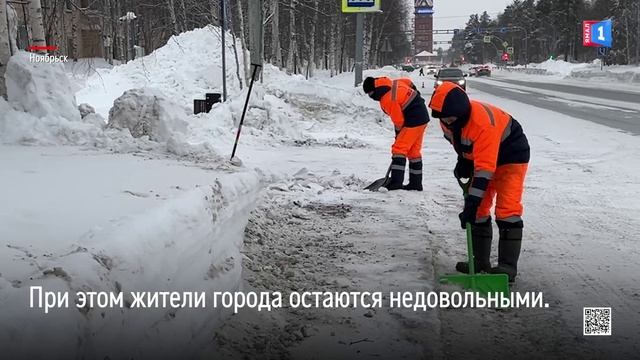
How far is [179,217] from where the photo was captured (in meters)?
3.93

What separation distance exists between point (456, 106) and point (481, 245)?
44.8 inches

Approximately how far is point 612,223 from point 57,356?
18.1 feet

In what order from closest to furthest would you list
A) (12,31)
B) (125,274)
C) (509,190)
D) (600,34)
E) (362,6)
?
(125,274), (509,190), (12,31), (362,6), (600,34)

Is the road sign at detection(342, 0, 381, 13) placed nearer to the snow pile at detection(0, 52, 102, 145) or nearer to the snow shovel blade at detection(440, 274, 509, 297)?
the snow pile at detection(0, 52, 102, 145)

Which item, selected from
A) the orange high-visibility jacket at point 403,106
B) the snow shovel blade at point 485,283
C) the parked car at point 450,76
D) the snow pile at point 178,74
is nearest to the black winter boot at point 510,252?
the snow shovel blade at point 485,283

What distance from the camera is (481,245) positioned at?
15.3 ft

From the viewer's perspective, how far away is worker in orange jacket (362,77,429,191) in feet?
25.7

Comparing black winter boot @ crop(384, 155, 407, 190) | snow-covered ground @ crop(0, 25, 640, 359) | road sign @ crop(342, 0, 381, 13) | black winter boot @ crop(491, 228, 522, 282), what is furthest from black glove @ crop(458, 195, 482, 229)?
road sign @ crop(342, 0, 381, 13)

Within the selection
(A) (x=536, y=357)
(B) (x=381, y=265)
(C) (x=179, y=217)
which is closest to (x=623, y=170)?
(B) (x=381, y=265)

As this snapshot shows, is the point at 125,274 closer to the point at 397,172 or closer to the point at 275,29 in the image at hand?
the point at 397,172

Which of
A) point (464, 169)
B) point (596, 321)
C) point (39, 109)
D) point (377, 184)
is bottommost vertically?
point (596, 321)

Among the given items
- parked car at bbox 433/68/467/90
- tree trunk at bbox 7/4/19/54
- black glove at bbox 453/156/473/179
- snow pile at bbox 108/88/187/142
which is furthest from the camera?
parked car at bbox 433/68/467/90

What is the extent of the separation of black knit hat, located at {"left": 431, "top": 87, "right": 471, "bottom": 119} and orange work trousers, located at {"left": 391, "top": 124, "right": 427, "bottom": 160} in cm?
352

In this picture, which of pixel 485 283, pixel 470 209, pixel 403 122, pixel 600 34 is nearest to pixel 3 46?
pixel 403 122
